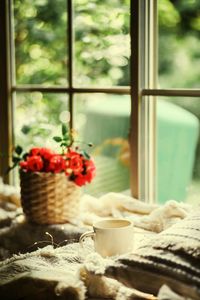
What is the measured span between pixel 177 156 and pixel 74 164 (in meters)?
0.59

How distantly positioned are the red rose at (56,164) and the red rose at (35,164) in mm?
32

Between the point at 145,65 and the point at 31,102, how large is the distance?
66cm

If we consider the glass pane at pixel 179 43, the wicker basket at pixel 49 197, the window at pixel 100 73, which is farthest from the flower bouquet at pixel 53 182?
the glass pane at pixel 179 43

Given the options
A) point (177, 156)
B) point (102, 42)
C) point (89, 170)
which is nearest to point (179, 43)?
point (177, 156)

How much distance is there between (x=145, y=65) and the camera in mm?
2189

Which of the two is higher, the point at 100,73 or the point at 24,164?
the point at 100,73

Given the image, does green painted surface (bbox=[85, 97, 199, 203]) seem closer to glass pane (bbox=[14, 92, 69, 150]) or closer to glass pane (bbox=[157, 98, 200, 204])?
glass pane (bbox=[157, 98, 200, 204])

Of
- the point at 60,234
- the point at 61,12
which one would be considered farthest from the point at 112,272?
the point at 61,12

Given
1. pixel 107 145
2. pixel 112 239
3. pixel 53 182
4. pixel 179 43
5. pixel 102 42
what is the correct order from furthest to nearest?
pixel 179 43 → pixel 107 145 → pixel 102 42 → pixel 53 182 → pixel 112 239

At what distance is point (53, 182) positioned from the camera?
215cm

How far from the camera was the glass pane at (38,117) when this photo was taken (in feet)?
8.36

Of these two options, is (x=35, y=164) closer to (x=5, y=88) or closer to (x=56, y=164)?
(x=56, y=164)

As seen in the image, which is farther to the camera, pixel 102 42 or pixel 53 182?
pixel 102 42

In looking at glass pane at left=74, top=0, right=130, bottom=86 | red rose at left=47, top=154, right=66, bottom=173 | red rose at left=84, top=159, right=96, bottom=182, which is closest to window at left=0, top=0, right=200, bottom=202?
glass pane at left=74, top=0, right=130, bottom=86
